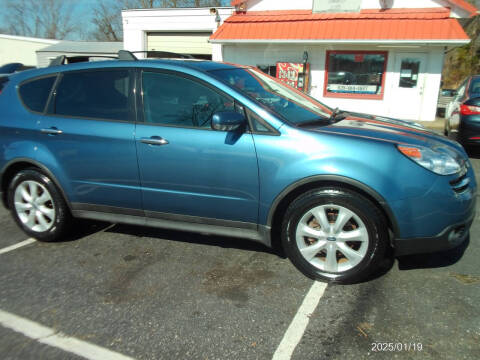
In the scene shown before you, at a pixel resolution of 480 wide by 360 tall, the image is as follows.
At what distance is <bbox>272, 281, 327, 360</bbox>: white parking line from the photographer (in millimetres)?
2316

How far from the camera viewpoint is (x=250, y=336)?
96.6 inches

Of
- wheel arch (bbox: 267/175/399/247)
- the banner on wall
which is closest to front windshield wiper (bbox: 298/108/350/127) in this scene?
wheel arch (bbox: 267/175/399/247)

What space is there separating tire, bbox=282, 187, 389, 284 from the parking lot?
0.50ft

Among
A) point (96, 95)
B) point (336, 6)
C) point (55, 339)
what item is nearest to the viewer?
point (55, 339)

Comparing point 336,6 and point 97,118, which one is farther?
point 336,6

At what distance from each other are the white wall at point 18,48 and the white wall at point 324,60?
22885 mm

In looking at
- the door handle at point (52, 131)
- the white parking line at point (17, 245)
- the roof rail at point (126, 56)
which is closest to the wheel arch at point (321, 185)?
the roof rail at point (126, 56)

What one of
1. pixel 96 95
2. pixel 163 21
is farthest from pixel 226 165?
pixel 163 21

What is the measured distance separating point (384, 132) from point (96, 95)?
2524 millimetres

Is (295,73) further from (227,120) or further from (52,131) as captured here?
(227,120)

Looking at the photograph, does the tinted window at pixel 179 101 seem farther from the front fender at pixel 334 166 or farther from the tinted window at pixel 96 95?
the front fender at pixel 334 166

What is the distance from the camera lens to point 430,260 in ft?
11.0

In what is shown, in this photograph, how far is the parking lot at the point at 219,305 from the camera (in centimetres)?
235

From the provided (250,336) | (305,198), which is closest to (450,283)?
(305,198)
